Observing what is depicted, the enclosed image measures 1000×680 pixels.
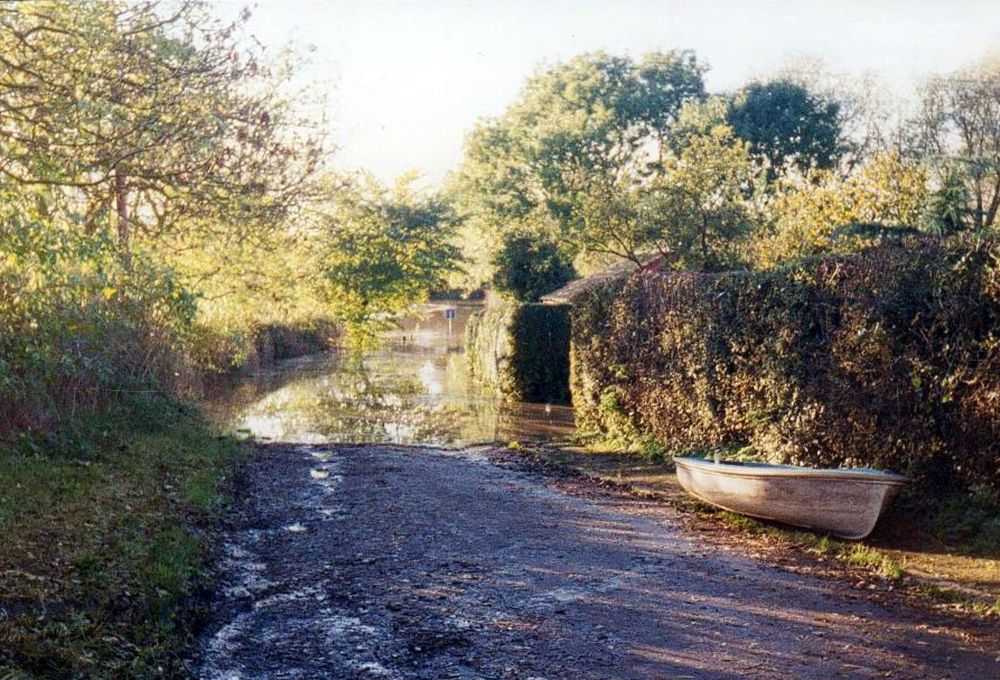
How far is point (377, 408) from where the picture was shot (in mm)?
27078

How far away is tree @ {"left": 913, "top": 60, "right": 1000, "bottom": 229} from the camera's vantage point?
149 feet

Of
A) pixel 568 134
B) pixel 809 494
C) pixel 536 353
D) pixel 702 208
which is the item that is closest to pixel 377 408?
pixel 536 353

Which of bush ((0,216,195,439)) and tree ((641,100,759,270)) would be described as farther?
tree ((641,100,759,270))

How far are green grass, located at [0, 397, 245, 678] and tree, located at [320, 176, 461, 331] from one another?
1811 cm

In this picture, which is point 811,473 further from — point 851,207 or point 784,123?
point 784,123

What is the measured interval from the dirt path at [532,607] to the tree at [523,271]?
34036mm

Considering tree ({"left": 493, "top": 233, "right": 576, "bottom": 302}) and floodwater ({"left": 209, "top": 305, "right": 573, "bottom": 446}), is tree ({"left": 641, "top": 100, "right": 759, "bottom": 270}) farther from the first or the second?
tree ({"left": 493, "top": 233, "right": 576, "bottom": 302})

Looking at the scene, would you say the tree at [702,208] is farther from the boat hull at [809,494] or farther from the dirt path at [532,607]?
the boat hull at [809,494]

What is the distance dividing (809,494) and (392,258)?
26276mm

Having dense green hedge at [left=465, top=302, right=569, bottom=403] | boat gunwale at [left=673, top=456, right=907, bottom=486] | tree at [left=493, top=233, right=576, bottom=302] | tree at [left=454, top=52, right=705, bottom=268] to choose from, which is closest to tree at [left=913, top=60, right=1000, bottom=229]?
tree at [left=454, top=52, right=705, bottom=268]

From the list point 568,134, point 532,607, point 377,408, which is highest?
point 568,134

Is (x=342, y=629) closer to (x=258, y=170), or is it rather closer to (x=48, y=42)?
(x=48, y=42)

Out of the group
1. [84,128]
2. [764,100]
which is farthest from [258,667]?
[764,100]

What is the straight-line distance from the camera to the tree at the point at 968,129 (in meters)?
45.4
